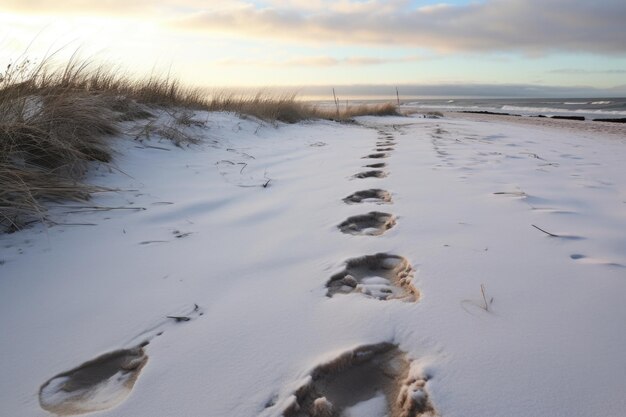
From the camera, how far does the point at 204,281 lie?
4.05ft

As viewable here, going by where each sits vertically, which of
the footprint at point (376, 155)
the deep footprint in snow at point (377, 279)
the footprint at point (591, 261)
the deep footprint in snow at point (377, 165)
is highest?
the footprint at point (376, 155)

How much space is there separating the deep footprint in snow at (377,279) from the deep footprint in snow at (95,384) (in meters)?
0.52

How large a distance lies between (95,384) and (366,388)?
563 millimetres

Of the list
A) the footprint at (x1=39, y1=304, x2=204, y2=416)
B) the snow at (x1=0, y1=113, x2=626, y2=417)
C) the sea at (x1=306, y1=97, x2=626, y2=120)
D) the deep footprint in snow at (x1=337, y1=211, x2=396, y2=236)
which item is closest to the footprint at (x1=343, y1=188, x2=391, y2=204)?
the snow at (x1=0, y1=113, x2=626, y2=417)

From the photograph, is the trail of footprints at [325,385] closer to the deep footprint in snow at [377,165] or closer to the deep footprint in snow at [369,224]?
the deep footprint in snow at [369,224]

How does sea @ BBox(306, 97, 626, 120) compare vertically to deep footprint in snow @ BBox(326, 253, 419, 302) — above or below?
above

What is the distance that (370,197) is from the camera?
218cm

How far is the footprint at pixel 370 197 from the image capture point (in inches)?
81.7

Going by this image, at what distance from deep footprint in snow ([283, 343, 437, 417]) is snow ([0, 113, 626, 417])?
0.07 feet

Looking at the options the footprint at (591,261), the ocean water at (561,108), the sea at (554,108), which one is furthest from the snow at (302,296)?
the ocean water at (561,108)

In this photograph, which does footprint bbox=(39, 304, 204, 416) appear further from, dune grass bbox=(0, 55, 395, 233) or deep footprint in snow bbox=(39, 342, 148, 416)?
dune grass bbox=(0, 55, 395, 233)

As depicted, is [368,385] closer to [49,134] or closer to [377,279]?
[377,279]

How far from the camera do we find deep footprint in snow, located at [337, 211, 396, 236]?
1.62 m

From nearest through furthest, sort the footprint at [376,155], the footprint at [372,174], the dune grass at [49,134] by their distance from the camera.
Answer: the dune grass at [49,134], the footprint at [372,174], the footprint at [376,155]
